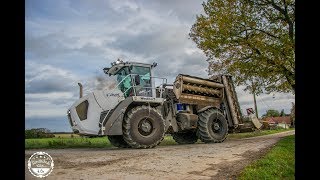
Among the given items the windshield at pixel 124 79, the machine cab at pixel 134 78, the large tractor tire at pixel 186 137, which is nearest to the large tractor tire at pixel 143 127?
the machine cab at pixel 134 78

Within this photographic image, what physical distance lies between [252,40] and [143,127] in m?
8.04

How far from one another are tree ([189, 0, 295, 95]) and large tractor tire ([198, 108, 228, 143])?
3.52 meters

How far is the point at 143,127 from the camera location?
1170cm

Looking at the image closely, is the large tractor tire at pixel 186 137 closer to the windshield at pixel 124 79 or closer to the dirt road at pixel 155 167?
the windshield at pixel 124 79

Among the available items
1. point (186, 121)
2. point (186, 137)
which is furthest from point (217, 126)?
point (186, 137)

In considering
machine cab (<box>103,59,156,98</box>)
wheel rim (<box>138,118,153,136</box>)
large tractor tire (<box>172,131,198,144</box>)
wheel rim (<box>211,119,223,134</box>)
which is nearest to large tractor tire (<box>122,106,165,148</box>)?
wheel rim (<box>138,118,153,136</box>)

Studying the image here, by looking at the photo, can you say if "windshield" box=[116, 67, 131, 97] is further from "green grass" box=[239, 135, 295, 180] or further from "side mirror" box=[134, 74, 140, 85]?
"green grass" box=[239, 135, 295, 180]

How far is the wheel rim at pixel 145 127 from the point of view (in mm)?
11688

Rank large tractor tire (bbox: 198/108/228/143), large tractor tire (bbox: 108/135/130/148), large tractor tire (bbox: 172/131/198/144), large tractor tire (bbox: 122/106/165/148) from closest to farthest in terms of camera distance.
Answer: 1. large tractor tire (bbox: 122/106/165/148)
2. large tractor tire (bbox: 108/135/130/148)
3. large tractor tire (bbox: 198/108/228/143)
4. large tractor tire (bbox: 172/131/198/144)

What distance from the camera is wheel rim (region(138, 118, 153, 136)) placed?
11688mm

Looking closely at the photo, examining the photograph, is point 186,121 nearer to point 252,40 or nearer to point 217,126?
point 217,126

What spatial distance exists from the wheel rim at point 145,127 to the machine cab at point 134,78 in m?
0.96
